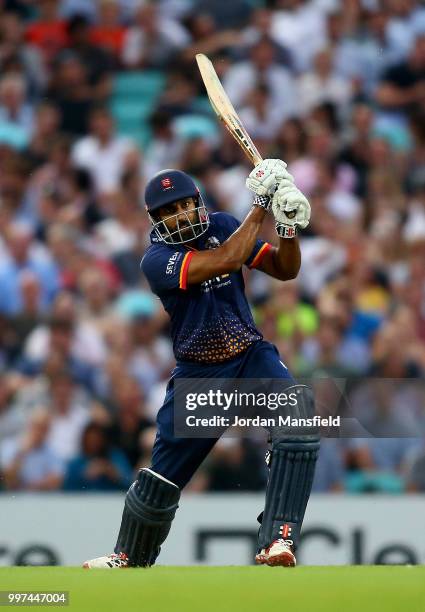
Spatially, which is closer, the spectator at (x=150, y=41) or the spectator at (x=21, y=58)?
the spectator at (x=21, y=58)

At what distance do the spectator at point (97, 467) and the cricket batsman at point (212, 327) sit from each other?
8.77ft

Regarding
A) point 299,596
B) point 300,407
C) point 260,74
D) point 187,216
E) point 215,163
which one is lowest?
point 299,596

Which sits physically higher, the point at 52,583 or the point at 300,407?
the point at 300,407

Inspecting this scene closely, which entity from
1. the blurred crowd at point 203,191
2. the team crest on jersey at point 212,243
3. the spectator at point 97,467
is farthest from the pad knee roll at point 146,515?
the spectator at point 97,467

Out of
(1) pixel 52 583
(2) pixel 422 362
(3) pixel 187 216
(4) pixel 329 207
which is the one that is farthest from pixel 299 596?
(4) pixel 329 207

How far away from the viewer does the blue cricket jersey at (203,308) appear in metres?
6.20

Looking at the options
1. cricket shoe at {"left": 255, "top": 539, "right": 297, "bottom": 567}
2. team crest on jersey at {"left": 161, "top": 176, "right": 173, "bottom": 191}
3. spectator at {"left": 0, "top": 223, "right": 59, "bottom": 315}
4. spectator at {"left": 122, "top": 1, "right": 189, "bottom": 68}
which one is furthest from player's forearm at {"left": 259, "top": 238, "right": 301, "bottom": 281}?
spectator at {"left": 122, "top": 1, "right": 189, "bottom": 68}

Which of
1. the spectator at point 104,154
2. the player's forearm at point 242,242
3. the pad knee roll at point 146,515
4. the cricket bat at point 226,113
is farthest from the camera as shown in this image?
the spectator at point 104,154

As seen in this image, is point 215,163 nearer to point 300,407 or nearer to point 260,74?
point 260,74

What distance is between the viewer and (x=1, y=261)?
36.7ft

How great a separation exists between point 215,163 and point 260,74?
46.3 inches

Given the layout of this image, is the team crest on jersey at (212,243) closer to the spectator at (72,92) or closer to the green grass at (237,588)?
the green grass at (237,588)
